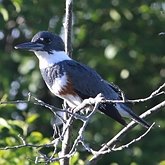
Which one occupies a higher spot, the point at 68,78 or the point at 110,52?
the point at 68,78

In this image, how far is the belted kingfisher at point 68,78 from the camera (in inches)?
187

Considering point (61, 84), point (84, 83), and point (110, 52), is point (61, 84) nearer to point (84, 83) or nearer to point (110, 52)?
point (84, 83)

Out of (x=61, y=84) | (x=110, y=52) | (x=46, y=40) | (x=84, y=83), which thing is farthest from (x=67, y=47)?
(x=110, y=52)

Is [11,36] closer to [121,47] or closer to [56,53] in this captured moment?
[121,47]

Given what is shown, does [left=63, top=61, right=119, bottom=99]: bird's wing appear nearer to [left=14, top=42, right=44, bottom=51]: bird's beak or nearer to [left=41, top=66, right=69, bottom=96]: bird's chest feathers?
[left=41, top=66, right=69, bottom=96]: bird's chest feathers

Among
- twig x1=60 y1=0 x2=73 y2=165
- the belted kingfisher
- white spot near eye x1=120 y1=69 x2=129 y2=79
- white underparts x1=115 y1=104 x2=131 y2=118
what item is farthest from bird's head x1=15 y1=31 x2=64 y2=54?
white spot near eye x1=120 y1=69 x2=129 y2=79

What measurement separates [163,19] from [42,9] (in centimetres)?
127

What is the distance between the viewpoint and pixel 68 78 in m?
4.81

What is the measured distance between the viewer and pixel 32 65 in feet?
25.5

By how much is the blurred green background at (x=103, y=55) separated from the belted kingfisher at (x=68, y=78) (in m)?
2.16

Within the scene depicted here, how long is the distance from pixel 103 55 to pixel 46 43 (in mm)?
2737

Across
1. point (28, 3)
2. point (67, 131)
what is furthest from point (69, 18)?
point (28, 3)

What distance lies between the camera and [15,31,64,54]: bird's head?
4.85 meters

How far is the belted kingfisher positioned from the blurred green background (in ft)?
7.09
